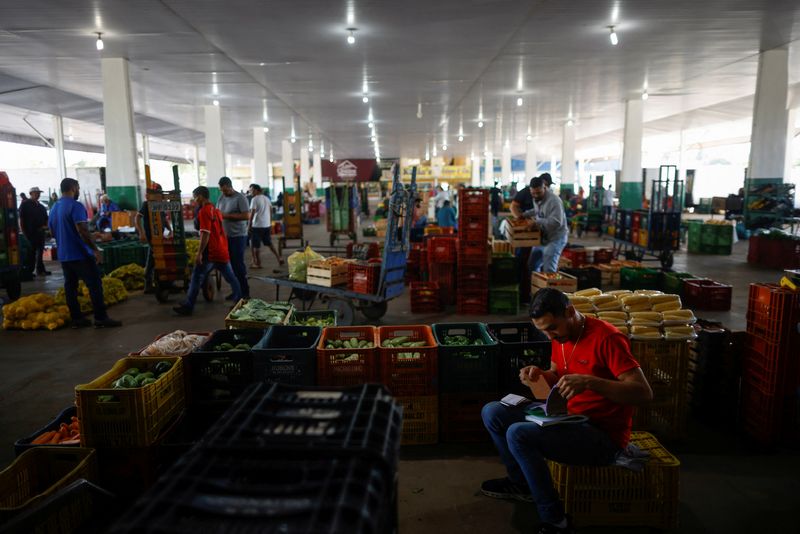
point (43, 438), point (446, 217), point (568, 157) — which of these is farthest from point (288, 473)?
point (568, 157)

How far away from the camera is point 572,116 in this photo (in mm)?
24188

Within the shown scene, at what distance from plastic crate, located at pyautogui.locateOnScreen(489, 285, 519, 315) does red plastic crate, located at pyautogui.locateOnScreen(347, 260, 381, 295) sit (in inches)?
75.7

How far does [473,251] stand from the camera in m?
8.33

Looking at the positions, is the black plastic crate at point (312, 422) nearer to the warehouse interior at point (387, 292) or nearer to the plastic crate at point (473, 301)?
the warehouse interior at point (387, 292)

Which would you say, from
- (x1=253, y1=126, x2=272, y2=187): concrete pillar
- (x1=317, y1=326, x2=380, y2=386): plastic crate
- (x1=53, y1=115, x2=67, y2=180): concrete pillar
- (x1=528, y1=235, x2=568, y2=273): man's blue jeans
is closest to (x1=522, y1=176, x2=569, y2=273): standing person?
(x1=528, y1=235, x2=568, y2=273): man's blue jeans

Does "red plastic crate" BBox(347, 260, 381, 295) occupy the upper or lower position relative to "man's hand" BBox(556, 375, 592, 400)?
lower

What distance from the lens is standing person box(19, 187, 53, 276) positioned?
11625 millimetres

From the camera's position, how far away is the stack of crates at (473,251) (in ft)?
26.9

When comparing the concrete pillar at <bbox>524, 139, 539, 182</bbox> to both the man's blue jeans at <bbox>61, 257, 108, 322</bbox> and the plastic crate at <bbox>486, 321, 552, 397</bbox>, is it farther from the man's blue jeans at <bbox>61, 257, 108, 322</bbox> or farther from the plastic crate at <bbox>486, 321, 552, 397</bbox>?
the plastic crate at <bbox>486, 321, 552, 397</bbox>

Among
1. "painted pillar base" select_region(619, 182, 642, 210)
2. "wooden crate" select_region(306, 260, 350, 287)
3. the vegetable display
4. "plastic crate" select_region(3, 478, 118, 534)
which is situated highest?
"painted pillar base" select_region(619, 182, 642, 210)

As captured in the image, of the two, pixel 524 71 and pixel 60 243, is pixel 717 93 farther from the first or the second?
pixel 60 243

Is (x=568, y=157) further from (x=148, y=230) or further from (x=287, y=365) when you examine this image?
(x=287, y=365)

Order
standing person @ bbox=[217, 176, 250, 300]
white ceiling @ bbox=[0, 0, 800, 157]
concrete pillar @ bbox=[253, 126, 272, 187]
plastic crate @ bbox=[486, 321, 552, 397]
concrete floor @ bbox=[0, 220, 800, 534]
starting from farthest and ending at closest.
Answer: concrete pillar @ bbox=[253, 126, 272, 187] < white ceiling @ bbox=[0, 0, 800, 157] < standing person @ bbox=[217, 176, 250, 300] < plastic crate @ bbox=[486, 321, 552, 397] < concrete floor @ bbox=[0, 220, 800, 534]

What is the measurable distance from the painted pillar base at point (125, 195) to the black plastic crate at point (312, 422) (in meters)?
12.0
